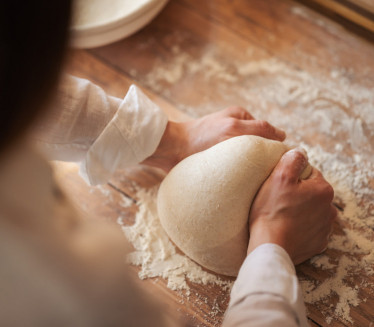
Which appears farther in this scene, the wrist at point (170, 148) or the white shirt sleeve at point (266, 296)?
the wrist at point (170, 148)

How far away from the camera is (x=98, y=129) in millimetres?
776

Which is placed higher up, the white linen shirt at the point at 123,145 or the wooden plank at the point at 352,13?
the wooden plank at the point at 352,13

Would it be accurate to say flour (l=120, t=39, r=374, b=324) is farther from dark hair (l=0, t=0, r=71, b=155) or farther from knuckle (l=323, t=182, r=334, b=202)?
dark hair (l=0, t=0, r=71, b=155)

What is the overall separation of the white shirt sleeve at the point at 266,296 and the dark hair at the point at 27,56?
17.0 inches

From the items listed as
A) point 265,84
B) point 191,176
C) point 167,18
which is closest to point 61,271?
point 191,176

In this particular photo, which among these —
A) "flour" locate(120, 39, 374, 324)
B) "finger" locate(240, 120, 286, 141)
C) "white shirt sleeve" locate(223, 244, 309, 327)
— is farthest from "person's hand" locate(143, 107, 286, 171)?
"white shirt sleeve" locate(223, 244, 309, 327)

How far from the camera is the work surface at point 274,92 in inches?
31.8

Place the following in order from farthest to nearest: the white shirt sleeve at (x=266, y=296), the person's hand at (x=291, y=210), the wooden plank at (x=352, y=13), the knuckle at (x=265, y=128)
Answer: the wooden plank at (x=352, y=13) < the knuckle at (x=265, y=128) < the person's hand at (x=291, y=210) < the white shirt sleeve at (x=266, y=296)

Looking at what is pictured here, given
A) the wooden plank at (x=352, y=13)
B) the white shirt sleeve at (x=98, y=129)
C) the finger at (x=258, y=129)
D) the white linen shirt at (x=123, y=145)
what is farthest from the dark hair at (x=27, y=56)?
the wooden plank at (x=352, y=13)

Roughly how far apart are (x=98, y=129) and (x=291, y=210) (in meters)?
0.40

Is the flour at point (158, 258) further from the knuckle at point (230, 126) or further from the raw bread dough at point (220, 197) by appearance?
the knuckle at point (230, 126)

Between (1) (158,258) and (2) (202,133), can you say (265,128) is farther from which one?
(1) (158,258)

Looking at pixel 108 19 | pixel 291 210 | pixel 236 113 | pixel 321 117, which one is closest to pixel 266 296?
pixel 291 210

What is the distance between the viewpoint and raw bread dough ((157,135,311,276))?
74 centimetres
